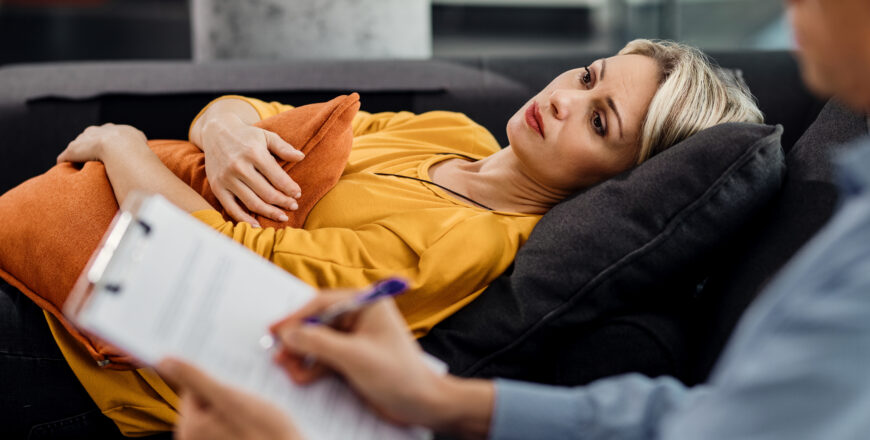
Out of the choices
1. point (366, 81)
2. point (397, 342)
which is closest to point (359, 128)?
point (366, 81)

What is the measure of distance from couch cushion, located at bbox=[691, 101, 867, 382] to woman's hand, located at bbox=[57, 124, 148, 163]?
3.41 feet

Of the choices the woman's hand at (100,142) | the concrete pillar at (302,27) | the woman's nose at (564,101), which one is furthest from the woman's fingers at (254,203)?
the concrete pillar at (302,27)

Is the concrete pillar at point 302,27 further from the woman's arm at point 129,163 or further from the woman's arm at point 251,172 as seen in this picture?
the woman's arm at point 251,172

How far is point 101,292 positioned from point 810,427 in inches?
23.4

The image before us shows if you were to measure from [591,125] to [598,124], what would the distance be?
0.06 feet

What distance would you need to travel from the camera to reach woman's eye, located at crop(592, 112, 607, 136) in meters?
1.41

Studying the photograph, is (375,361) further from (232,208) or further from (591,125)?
(591,125)

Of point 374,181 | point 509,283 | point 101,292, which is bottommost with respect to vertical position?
point 509,283

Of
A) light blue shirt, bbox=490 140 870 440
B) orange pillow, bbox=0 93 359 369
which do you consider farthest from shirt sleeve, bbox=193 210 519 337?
light blue shirt, bbox=490 140 870 440

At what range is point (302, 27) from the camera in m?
2.46

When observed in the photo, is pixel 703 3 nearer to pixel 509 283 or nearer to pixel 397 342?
pixel 509 283

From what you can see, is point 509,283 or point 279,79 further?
point 279,79

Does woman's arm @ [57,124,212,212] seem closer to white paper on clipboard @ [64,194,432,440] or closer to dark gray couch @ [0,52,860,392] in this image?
dark gray couch @ [0,52,860,392]

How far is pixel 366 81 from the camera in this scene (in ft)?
6.53
